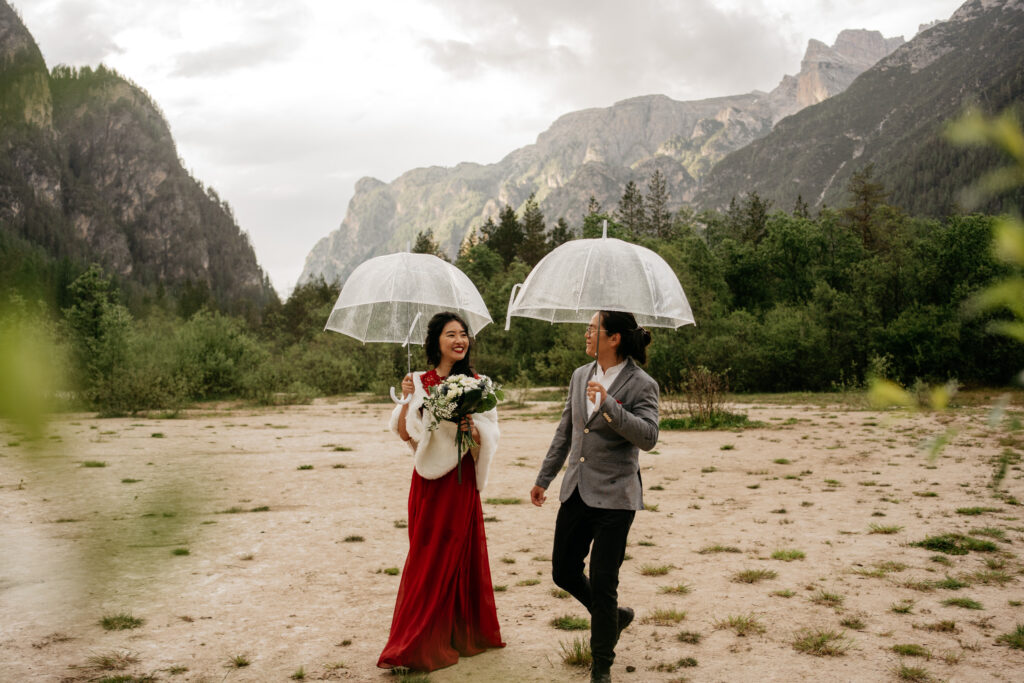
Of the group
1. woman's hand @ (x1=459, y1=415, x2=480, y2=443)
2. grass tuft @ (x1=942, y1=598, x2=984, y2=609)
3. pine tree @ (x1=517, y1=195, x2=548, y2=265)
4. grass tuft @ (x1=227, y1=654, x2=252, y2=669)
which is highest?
pine tree @ (x1=517, y1=195, x2=548, y2=265)

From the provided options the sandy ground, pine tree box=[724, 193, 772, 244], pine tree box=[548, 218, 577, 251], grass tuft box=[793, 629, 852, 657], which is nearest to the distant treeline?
pine tree box=[724, 193, 772, 244]

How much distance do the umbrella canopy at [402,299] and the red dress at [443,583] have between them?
91 cm

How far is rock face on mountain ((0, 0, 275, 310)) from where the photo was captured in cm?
79

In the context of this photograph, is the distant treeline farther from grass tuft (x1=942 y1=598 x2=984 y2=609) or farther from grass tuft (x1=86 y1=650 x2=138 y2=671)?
grass tuft (x1=942 y1=598 x2=984 y2=609)

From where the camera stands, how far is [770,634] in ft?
16.5

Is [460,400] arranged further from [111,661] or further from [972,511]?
[972,511]

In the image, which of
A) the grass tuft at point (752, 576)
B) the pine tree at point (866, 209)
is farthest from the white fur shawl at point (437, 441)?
the pine tree at point (866, 209)

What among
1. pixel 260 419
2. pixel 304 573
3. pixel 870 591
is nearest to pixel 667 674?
pixel 870 591

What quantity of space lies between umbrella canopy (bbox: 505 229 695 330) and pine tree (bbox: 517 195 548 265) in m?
50.2

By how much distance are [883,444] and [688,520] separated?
7.92m

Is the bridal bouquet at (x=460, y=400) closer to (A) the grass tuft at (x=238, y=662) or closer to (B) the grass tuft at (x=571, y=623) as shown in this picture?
(B) the grass tuft at (x=571, y=623)

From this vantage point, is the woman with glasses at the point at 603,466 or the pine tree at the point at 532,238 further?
the pine tree at the point at 532,238

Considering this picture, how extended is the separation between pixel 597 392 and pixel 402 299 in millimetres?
2064

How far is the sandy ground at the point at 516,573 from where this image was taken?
761 millimetres
